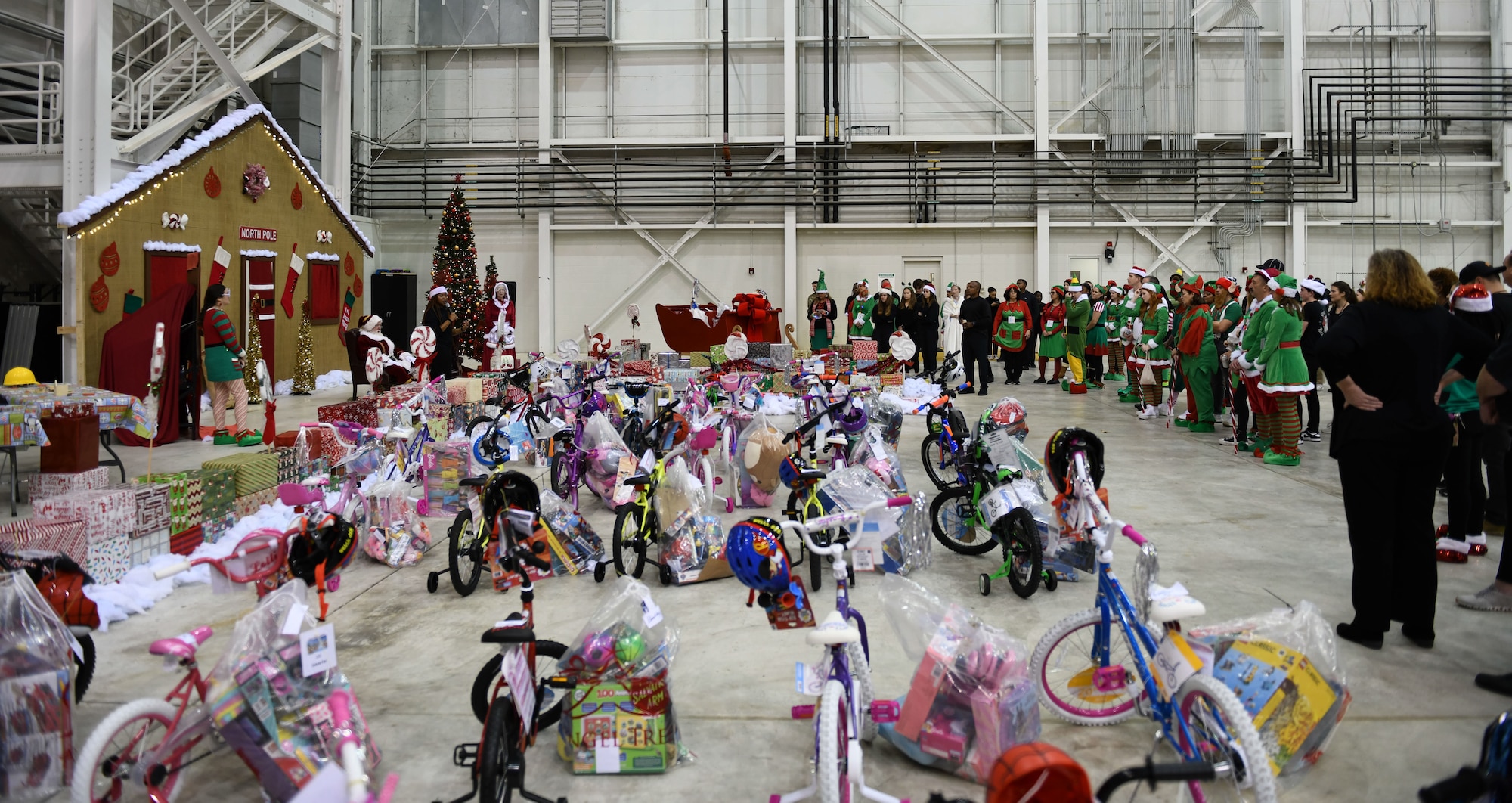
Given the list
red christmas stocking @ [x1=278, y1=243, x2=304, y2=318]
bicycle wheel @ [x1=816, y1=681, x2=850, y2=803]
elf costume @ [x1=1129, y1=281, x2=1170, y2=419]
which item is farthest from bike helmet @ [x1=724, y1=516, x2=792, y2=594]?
red christmas stocking @ [x1=278, y1=243, x2=304, y2=318]

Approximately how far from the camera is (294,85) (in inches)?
698

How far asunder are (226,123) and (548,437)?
764cm

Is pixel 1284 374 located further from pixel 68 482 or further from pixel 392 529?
pixel 68 482

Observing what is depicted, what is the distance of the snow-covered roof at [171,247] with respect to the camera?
1140 centimetres

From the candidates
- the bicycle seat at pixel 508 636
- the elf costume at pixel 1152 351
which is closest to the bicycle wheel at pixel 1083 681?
the bicycle seat at pixel 508 636

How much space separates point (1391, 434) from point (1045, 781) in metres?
2.75

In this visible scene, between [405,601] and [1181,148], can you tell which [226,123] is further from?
[1181,148]

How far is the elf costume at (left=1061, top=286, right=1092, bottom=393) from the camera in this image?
14578mm

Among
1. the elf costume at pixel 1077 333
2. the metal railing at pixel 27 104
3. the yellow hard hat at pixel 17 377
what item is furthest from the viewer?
the elf costume at pixel 1077 333

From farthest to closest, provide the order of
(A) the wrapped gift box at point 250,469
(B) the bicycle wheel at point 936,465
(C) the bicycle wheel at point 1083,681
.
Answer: (B) the bicycle wheel at point 936,465 → (A) the wrapped gift box at point 250,469 → (C) the bicycle wheel at point 1083,681

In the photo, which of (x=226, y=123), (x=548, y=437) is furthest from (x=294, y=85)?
(x=548, y=437)

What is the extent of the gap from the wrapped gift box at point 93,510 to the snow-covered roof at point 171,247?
23.9ft

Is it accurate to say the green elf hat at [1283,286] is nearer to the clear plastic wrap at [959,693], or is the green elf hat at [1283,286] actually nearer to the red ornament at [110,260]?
the clear plastic wrap at [959,693]

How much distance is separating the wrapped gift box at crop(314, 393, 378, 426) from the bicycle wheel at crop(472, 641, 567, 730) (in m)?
5.19
